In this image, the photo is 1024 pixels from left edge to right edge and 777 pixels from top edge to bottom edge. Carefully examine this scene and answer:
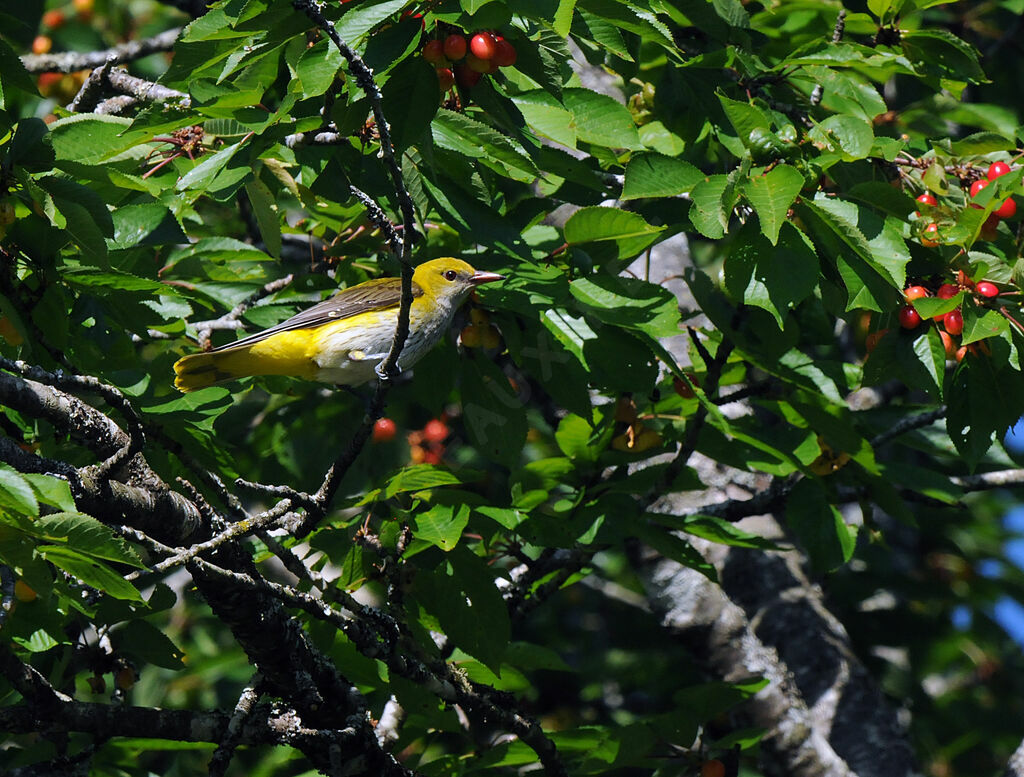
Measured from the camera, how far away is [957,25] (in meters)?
6.67

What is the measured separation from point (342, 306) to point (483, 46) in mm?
1930

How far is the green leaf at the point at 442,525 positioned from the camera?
10.0 feet

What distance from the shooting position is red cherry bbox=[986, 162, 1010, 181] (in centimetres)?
337

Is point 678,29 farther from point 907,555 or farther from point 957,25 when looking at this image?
point 907,555

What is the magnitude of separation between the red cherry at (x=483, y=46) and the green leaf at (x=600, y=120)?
568mm

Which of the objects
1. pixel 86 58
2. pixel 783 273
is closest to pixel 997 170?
pixel 783 273

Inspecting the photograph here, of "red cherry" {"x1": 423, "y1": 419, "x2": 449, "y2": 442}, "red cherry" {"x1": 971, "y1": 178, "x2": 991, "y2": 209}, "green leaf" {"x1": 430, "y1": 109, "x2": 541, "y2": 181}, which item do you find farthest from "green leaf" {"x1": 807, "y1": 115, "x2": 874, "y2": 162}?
"red cherry" {"x1": 423, "y1": 419, "x2": 449, "y2": 442}

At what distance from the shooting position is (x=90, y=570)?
2312mm

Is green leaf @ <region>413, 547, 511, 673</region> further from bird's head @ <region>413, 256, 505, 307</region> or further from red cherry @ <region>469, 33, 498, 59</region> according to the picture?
red cherry @ <region>469, 33, 498, 59</region>

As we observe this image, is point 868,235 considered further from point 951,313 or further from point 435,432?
point 435,432

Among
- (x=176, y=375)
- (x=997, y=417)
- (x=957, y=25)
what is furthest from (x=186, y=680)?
(x=957, y=25)

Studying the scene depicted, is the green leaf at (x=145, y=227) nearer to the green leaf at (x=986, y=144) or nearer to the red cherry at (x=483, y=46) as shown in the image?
the red cherry at (x=483, y=46)

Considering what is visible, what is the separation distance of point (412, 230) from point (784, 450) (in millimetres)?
1847

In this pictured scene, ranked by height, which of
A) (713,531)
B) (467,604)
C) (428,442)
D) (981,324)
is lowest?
(428,442)
